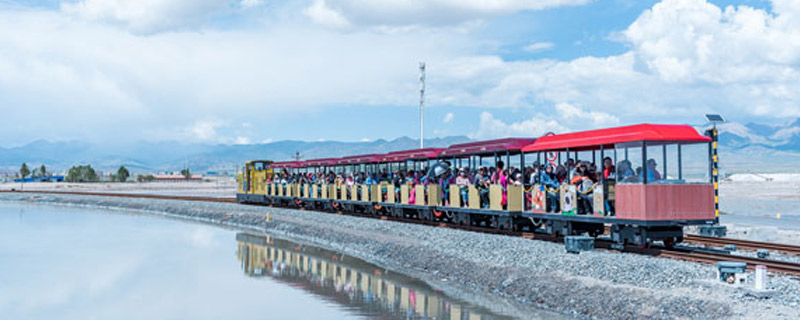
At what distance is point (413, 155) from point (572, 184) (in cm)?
1243

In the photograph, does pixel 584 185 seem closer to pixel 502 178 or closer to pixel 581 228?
pixel 581 228

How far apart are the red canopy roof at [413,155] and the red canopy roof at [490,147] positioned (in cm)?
128

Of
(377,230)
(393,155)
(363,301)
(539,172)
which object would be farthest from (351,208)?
(363,301)

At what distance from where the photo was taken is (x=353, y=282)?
20531mm

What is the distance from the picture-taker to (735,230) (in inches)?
1046

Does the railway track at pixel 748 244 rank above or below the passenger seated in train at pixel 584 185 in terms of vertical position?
below

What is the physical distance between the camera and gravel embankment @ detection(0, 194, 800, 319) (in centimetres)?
1246

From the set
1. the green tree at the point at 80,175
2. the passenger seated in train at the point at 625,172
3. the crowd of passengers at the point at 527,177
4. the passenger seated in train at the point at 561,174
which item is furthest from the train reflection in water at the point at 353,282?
the green tree at the point at 80,175

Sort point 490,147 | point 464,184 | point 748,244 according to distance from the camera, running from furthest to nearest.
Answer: point 464,184 < point 490,147 < point 748,244

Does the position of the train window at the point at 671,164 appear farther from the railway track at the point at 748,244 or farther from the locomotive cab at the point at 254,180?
the locomotive cab at the point at 254,180

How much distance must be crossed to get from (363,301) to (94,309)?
19.6ft

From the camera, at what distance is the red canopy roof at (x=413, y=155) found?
29891 millimetres

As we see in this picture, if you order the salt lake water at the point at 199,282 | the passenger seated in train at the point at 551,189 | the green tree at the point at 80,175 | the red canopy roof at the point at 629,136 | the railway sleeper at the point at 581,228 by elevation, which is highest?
the green tree at the point at 80,175

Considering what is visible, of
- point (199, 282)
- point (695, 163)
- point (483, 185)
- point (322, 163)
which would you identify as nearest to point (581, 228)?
point (695, 163)
